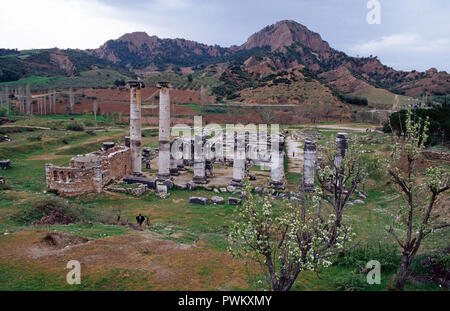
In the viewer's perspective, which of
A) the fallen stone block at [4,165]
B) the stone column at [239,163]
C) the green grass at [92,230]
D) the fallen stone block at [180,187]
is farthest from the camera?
the fallen stone block at [4,165]

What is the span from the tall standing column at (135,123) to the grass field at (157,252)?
244 inches

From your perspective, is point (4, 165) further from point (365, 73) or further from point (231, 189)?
point (365, 73)

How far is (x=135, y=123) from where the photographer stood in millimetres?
28141

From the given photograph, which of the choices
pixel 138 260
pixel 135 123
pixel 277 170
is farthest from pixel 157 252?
pixel 135 123

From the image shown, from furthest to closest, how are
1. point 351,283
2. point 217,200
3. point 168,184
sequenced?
point 168,184 → point 217,200 → point 351,283

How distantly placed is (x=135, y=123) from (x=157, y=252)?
17.2 meters

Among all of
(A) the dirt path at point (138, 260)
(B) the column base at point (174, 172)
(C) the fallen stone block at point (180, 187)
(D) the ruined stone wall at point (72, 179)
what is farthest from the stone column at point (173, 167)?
(A) the dirt path at point (138, 260)

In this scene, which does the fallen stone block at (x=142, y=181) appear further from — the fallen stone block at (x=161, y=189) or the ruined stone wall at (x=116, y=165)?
the ruined stone wall at (x=116, y=165)

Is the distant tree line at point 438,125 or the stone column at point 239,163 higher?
the distant tree line at point 438,125

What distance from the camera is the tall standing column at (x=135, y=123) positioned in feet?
90.5

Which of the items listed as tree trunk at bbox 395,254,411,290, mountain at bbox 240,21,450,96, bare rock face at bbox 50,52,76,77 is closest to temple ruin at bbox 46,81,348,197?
tree trunk at bbox 395,254,411,290

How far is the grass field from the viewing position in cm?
1047

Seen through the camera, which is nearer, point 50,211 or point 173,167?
point 50,211

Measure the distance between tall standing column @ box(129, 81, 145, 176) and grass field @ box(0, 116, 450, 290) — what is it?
6.19 metres
